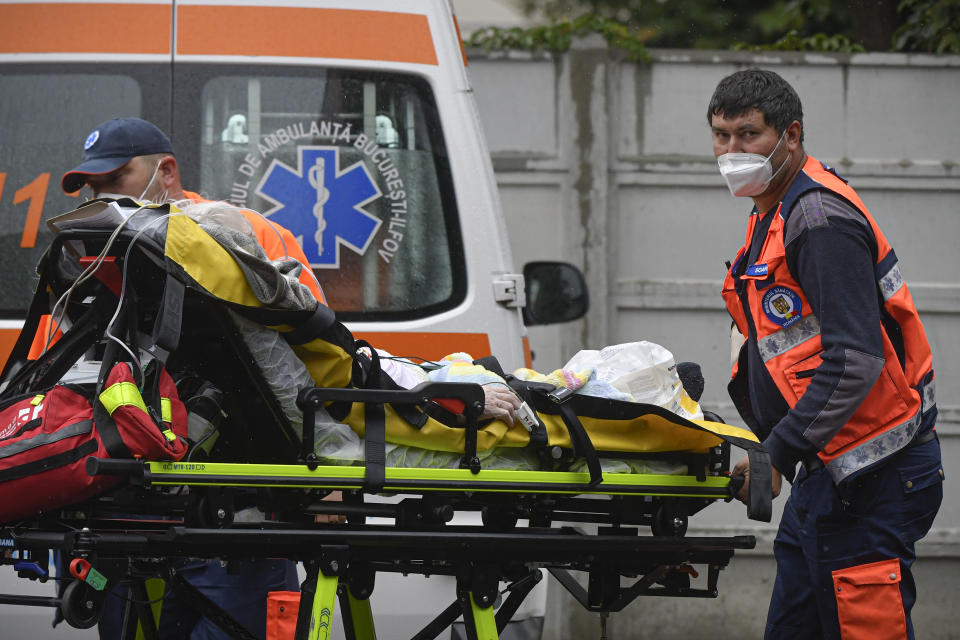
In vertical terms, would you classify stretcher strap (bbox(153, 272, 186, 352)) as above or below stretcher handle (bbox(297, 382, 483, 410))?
above

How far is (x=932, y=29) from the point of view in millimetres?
6426

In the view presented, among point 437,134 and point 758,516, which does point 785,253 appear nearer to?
point 758,516

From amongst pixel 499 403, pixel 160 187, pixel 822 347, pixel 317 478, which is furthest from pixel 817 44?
pixel 317 478

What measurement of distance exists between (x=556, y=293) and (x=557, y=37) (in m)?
1.96

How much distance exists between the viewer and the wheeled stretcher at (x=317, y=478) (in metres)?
2.67

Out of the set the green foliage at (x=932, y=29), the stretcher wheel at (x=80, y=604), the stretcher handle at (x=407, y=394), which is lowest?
the stretcher wheel at (x=80, y=604)

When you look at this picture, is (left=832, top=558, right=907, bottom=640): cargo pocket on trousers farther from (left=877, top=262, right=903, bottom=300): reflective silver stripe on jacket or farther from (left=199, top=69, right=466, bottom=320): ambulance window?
(left=199, top=69, right=466, bottom=320): ambulance window

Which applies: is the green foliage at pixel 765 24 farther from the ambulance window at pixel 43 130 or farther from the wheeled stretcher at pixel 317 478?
the wheeled stretcher at pixel 317 478

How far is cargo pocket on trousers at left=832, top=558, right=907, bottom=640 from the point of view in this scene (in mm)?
3051

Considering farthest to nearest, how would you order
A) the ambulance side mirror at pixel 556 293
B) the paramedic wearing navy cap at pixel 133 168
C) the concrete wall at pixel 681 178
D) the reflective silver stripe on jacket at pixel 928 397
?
the concrete wall at pixel 681 178 → the ambulance side mirror at pixel 556 293 → the paramedic wearing navy cap at pixel 133 168 → the reflective silver stripe on jacket at pixel 928 397

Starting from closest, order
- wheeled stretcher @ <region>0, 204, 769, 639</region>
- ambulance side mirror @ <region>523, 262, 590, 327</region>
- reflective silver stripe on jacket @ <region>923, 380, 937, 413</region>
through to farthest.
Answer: wheeled stretcher @ <region>0, 204, 769, 639</region> → reflective silver stripe on jacket @ <region>923, 380, 937, 413</region> → ambulance side mirror @ <region>523, 262, 590, 327</region>

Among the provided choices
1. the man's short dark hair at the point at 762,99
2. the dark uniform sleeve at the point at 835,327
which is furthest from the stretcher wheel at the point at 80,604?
the man's short dark hair at the point at 762,99

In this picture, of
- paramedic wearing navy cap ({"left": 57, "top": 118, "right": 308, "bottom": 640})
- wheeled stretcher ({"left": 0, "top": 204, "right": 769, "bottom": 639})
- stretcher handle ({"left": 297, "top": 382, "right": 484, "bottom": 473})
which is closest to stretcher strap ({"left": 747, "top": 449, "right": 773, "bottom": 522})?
wheeled stretcher ({"left": 0, "top": 204, "right": 769, "bottom": 639})

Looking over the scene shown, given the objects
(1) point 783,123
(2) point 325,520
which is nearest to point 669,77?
(1) point 783,123
